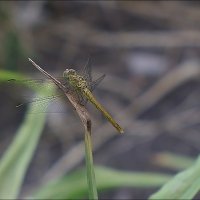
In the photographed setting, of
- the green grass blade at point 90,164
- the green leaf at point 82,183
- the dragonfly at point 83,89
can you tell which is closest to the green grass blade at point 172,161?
the green leaf at point 82,183

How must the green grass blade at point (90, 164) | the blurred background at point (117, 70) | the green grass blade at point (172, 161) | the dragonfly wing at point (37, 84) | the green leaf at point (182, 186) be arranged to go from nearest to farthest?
the green grass blade at point (90, 164) → the green leaf at point (182, 186) → the dragonfly wing at point (37, 84) → the green grass blade at point (172, 161) → the blurred background at point (117, 70)

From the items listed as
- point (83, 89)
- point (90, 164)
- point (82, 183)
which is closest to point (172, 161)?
point (82, 183)

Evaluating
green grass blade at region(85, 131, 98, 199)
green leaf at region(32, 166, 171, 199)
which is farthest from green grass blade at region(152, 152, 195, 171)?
green grass blade at region(85, 131, 98, 199)

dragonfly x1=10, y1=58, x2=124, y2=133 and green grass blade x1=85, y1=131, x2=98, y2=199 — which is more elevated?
dragonfly x1=10, y1=58, x2=124, y2=133

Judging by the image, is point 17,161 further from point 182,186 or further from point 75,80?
point 182,186

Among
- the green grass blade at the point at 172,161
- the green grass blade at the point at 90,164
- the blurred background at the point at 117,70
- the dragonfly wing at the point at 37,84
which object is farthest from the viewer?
Answer: the blurred background at the point at 117,70

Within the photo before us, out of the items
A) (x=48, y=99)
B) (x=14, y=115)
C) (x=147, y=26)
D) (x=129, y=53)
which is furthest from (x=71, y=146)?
(x=48, y=99)

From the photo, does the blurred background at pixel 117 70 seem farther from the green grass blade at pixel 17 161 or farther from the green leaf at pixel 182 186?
the green leaf at pixel 182 186

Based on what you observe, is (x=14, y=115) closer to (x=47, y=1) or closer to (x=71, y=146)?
(x=71, y=146)

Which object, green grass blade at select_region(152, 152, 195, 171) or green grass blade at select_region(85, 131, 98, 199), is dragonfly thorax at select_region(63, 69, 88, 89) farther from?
green grass blade at select_region(152, 152, 195, 171)
